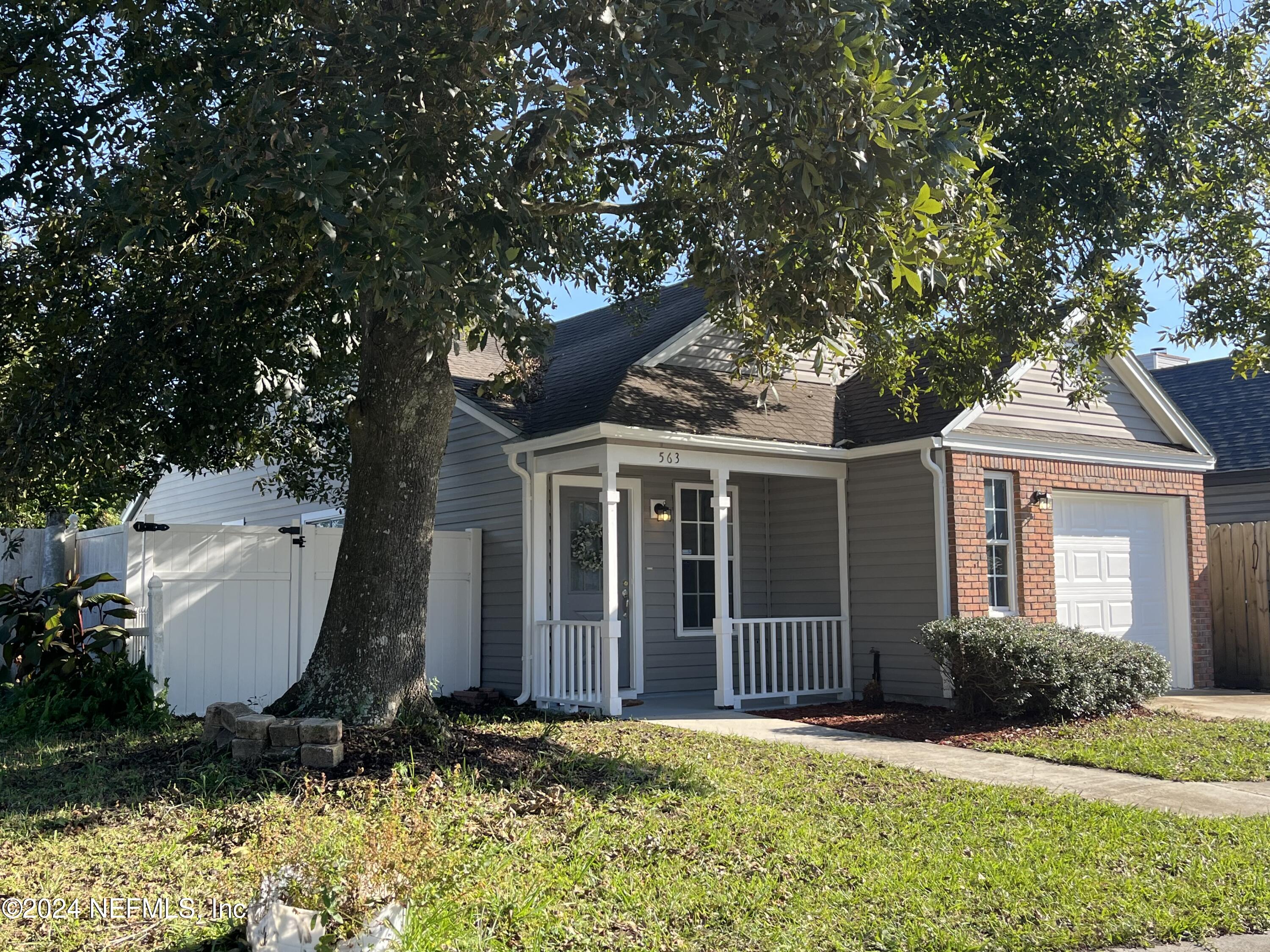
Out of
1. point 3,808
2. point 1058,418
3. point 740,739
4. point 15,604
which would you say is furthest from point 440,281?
point 1058,418

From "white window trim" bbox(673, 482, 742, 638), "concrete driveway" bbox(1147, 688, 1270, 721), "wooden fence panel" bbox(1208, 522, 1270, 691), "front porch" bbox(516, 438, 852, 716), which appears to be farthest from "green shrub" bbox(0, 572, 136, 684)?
"wooden fence panel" bbox(1208, 522, 1270, 691)

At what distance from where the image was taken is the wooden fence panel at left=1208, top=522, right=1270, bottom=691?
14.1m

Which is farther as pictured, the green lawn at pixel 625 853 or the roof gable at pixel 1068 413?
the roof gable at pixel 1068 413

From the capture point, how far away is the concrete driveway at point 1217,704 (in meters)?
11.2

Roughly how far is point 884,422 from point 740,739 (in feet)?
16.0

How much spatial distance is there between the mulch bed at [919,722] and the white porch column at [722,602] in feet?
1.23

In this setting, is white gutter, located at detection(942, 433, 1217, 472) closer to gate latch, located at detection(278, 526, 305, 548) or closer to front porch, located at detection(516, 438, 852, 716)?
front porch, located at detection(516, 438, 852, 716)

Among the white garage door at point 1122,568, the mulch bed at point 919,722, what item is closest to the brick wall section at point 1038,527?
the white garage door at point 1122,568

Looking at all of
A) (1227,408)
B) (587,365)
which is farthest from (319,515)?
(1227,408)

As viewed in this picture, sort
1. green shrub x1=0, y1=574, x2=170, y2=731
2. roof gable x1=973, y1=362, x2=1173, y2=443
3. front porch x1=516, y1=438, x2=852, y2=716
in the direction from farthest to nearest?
1. roof gable x1=973, y1=362, x2=1173, y2=443
2. front porch x1=516, y1=438, x2=852, y2=716
3. green shrub x1=0, y1=574, x2=170, y2=731

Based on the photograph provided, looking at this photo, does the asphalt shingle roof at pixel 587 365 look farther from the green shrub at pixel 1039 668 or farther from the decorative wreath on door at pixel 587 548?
the green shrub at pixel 1039 668

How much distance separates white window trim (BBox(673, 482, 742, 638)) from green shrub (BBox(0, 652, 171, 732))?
565 centimetres

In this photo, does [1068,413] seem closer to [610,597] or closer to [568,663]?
[610,597]

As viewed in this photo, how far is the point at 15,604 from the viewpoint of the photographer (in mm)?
10703
